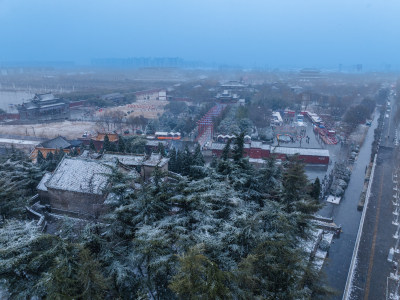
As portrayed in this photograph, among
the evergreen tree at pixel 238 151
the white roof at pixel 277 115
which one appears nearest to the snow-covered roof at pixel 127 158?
the evergreen tree at pixel 238 151

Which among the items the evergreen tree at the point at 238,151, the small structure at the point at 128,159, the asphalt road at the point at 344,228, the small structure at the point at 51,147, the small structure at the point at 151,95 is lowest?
the asphalt road at the point at 344,228

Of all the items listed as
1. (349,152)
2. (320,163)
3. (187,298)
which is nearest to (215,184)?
(187,298)

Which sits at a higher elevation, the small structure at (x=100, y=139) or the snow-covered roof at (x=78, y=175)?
the snow-covered roof at (x=78, y=175)

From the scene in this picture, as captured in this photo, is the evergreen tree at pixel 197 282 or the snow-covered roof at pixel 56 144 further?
the snow-covered roof at pixel 56 144

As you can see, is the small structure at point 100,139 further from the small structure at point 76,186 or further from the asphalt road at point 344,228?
the asphalt road at point 344,228

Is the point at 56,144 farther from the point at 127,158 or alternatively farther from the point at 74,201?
the point at 74,201

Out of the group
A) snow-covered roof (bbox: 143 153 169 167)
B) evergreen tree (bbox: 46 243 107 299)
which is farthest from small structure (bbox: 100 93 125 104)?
evergreen tree (bbox: 46 243 107 299)

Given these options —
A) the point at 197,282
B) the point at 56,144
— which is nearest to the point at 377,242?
the point at 197,282
